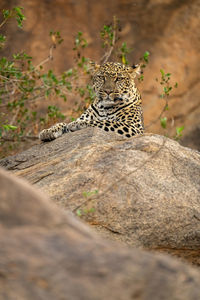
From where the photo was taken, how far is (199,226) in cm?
627

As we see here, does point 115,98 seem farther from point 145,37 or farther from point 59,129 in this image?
point 145,37

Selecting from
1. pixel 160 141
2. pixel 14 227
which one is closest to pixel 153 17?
pixel 160 141

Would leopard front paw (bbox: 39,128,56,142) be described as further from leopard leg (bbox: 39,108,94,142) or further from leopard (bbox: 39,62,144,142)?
leopard (bbox: 39,62,144,142)

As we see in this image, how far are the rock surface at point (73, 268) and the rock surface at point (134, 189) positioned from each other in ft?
8.47

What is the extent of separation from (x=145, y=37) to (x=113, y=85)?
5.79m

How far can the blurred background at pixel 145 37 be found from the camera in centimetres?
1502

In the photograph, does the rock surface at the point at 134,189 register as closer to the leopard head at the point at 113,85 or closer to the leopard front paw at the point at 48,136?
the leopard front paw at the point at 48,136

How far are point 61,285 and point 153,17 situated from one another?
44.0 ft

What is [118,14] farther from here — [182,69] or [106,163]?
[106,163]

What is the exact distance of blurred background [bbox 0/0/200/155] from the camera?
15.0 meters

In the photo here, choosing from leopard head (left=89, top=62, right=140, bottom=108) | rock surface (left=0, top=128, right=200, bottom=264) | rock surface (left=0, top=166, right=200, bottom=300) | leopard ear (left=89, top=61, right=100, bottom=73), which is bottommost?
rock surface (left=0, top=128, right=200, bottom=264)

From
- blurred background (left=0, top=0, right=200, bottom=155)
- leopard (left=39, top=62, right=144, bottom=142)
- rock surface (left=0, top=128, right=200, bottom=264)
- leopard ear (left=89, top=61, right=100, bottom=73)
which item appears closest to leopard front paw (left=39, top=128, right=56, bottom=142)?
leopard (left=39, top=62, right=144, bottom=142)

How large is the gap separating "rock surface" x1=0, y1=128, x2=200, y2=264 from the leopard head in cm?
296

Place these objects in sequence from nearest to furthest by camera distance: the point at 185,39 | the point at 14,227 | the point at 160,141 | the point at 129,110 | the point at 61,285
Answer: the point at 61,285 → the point at 14,227 → the point at 160,141 → the point at 129,110 → the point at 185,39
